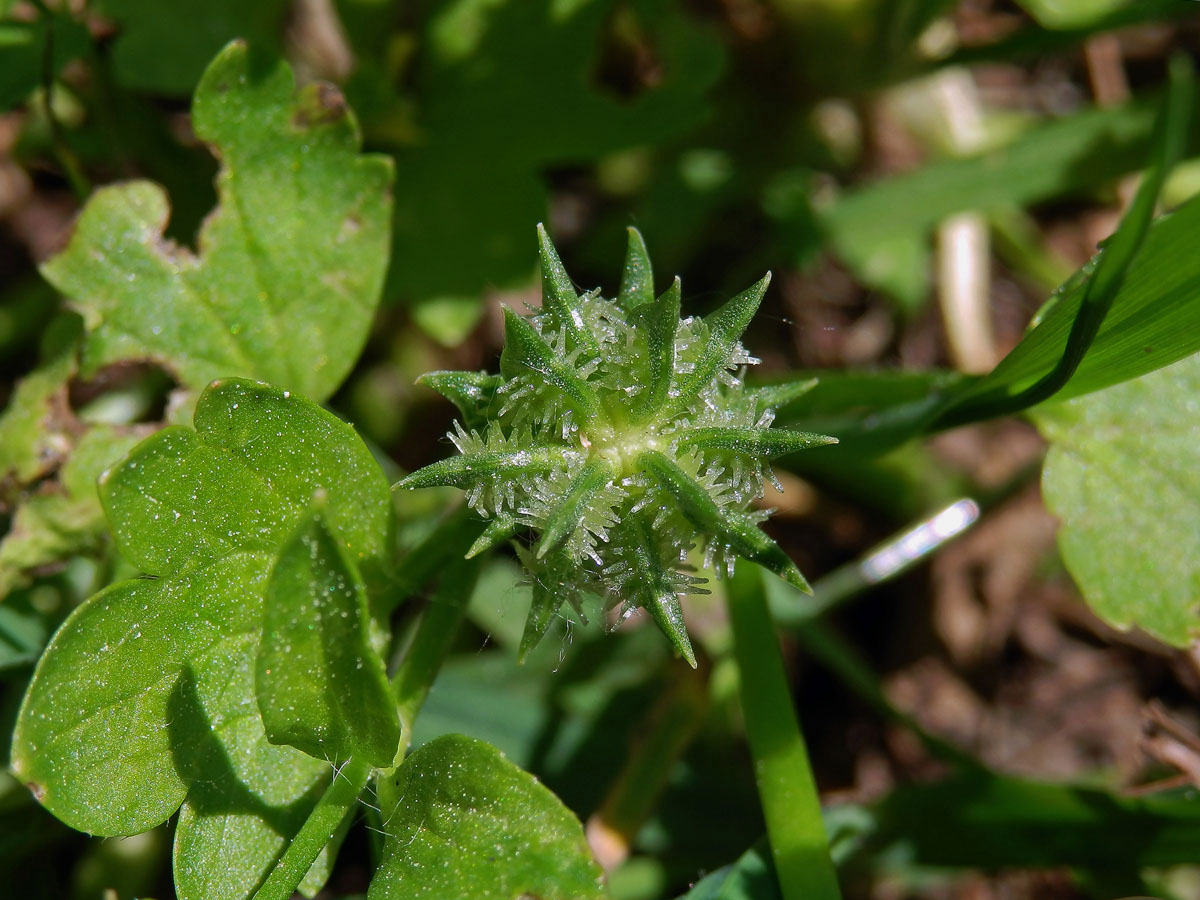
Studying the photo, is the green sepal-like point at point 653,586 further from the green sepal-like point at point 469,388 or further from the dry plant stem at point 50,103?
the dry plant stem at point 50,103

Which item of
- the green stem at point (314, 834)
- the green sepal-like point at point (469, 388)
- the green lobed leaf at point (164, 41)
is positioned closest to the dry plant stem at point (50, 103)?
the green lobed leaf at point (164, 41)

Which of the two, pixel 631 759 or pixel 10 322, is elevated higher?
pixel 10 322

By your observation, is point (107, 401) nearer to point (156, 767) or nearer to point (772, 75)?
point (156, 767)

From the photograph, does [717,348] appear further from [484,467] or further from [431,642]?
[431,642]

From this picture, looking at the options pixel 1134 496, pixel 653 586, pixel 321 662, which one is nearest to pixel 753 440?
pixel 653 586

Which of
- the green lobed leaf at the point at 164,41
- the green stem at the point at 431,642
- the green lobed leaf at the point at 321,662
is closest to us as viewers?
the green lobed leaf at the point at 321,662

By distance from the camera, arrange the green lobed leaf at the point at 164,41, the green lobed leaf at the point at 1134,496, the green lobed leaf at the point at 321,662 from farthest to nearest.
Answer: the green lobed leaf at the point at 164,41
the green lobed leaf at the point at 1134,496
the green lobed leaf at the point at 321,662

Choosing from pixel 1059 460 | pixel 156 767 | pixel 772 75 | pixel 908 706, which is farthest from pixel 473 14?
pixel 908 706
